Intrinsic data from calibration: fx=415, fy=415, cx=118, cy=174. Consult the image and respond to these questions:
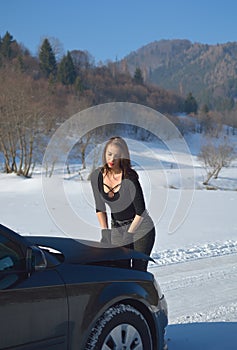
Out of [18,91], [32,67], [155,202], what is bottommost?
[155,202]

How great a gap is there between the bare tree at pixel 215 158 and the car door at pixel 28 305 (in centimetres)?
3601

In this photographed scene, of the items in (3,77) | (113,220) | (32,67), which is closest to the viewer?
(113,220)

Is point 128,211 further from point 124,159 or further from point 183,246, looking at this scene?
point 183,246

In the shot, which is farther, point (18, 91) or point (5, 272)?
point (18, 91)

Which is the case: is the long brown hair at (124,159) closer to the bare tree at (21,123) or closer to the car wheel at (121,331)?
the car wheel at (121,331)

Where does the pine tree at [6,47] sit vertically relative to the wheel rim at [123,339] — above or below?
above

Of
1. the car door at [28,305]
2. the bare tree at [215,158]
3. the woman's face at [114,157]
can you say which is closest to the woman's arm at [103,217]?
the woman's face at [114,157]

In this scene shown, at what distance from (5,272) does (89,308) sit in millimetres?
677

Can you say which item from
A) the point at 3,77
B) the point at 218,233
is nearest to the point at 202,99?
the point at 3,77

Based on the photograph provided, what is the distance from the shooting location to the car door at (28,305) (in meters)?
2.49

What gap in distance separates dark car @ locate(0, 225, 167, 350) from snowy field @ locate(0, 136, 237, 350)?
3.45ft

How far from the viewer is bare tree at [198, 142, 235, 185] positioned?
39.0 metres

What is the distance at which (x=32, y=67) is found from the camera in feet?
295

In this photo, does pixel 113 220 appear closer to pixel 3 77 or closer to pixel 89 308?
pixel 89 308
